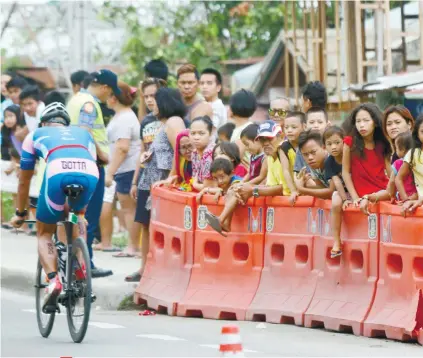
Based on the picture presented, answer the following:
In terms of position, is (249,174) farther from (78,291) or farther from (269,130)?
(78,291)

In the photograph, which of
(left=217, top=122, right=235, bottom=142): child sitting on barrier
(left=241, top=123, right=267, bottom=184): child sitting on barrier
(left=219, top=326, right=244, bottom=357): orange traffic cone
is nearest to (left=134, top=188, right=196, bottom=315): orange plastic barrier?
(left=241, top=123, right=267, bottom=184): child sitting on barrier

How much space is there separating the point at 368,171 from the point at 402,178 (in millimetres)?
565

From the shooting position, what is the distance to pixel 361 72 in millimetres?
22562

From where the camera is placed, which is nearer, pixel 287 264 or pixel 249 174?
pixel 287 264

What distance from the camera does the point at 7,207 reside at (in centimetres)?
2228

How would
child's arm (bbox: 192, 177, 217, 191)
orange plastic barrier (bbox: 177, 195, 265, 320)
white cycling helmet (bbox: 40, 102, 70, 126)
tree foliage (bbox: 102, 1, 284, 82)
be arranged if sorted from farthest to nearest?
tree foliage (bbox: 102, 1, 284, 82), child's arm (bbox: 192, 177, 217, 191), orange plastic barrier (bbox: 177, 195, 265, 320), white cycling helmet (bbox: 40, 102, 70, 126)

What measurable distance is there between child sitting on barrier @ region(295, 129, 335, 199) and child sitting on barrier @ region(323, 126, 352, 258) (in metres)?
0.10

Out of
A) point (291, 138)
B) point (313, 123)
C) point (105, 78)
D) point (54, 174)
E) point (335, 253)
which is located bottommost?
point (335, 253)

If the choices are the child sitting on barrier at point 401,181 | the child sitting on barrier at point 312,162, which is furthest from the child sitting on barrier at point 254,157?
the child sitting on barrier at point 401,181

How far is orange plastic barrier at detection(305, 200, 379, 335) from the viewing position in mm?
11336

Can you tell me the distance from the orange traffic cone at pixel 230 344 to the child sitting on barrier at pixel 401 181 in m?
3.90

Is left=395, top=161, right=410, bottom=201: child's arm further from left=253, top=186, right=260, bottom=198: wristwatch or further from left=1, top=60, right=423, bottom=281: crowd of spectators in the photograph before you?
left=253, top=186, right=260, bottom=198: wristwatch

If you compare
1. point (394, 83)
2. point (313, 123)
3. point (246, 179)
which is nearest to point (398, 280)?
point (313, 123)

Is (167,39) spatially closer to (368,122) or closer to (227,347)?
(368,122)
